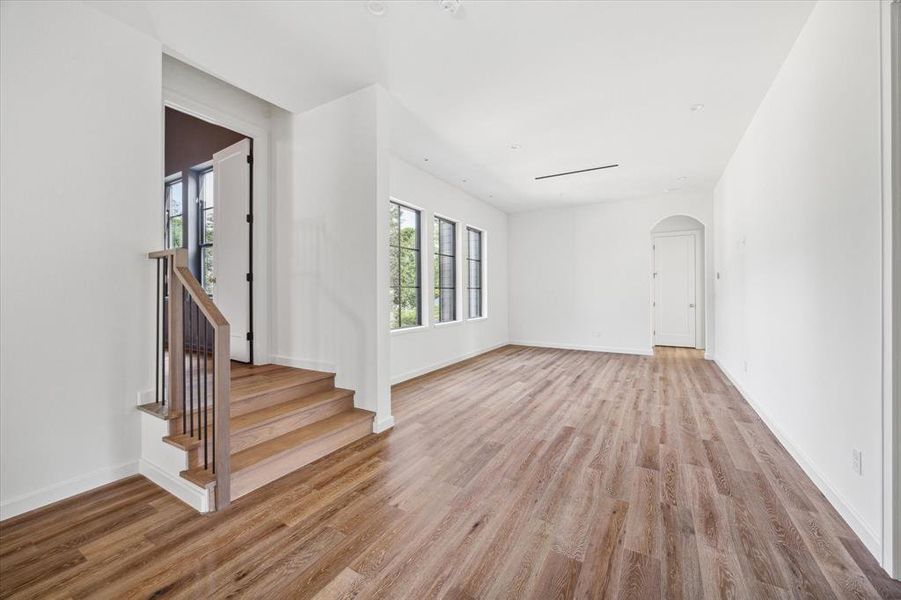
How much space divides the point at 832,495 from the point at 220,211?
5.50 m

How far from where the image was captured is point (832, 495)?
2051 mm

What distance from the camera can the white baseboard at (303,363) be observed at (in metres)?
3.40

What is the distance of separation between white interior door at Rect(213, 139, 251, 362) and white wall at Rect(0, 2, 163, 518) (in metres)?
1.23

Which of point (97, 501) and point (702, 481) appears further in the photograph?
point (702, 481)

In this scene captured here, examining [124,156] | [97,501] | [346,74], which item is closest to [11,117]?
[124,156]

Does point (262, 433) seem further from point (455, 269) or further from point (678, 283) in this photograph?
point (678, 283)

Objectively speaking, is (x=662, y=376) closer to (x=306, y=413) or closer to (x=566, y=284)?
(x=566, y=284)

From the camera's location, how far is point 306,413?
287cm

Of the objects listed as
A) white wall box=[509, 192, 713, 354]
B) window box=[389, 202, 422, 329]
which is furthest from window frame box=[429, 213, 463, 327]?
white wall box=[509, 192, 713, 354]

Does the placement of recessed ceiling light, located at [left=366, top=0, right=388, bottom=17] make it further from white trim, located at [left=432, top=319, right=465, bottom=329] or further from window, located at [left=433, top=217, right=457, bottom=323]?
white trim, located at [left=432, top=319, right=465, bottom=329]

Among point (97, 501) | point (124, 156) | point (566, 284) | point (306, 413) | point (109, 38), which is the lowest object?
point (97, 501)

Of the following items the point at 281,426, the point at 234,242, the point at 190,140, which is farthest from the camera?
the point at 190,140

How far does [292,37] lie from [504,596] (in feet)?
11.2

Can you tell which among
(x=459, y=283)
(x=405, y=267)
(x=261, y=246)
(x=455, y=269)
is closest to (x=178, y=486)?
(x=261, y=246)
